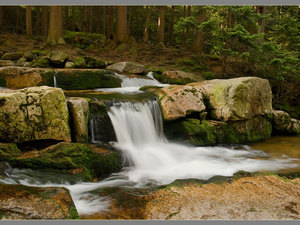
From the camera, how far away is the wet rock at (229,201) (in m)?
3.44

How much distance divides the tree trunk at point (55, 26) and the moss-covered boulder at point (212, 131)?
11202 mm

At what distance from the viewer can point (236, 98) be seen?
8055 mm

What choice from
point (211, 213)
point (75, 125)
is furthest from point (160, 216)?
point (75, 125)

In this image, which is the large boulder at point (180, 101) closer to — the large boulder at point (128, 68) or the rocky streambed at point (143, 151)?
the rocky streambed at point (143, 151)

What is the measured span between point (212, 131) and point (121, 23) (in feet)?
41.0

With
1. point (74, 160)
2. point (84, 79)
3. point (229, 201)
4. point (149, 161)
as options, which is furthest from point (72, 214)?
point (84, 79)

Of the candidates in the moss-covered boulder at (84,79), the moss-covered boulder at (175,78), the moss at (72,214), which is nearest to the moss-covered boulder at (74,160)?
the moss at (72,214)

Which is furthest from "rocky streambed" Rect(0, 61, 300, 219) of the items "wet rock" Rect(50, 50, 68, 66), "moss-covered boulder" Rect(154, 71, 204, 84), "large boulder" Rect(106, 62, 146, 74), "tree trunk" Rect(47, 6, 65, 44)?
"tree trunk" Rect(47, 6, 65, 44)

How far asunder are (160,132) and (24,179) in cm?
428

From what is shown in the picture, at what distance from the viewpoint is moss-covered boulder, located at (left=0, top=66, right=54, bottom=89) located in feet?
27.1

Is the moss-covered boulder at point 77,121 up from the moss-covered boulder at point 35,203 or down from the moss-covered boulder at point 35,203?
up

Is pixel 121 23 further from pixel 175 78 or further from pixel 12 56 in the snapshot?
pixel 12 56

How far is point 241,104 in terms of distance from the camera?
26.6 ft

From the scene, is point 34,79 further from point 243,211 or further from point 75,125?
point 243,211
